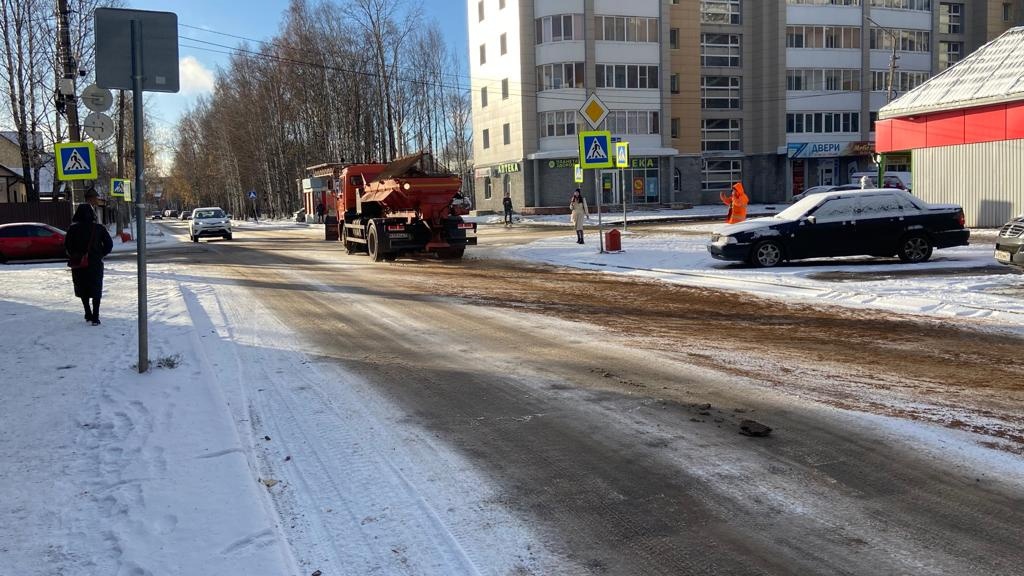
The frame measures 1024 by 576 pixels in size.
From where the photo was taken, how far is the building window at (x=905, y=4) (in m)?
59.0

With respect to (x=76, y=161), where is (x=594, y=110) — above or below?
above

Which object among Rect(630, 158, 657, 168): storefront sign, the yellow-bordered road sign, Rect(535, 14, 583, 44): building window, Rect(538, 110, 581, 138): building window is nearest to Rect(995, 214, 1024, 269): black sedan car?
the yellow-bordered road sign

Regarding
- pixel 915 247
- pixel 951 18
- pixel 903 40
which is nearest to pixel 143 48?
pixel 915 247

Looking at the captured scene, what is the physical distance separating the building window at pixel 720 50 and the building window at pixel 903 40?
9.52 m

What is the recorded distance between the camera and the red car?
25156mm

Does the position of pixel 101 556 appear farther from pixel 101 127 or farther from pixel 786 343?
pixel 101 127

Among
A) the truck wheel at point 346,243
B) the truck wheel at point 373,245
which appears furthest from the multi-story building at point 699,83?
the truck wheel at point 373,245

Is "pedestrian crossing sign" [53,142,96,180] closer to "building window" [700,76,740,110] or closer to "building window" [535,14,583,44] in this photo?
"building window" [535,14,583,44]

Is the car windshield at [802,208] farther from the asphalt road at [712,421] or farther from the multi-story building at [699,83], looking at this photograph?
the multi-story building at [699,83]

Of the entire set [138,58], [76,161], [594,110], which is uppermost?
[594,110]

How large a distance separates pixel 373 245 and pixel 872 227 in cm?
1253

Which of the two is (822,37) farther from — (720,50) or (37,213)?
(37,213)

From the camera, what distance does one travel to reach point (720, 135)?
61.3 meters

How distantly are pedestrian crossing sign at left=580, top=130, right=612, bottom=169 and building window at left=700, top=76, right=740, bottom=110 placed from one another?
141ft
